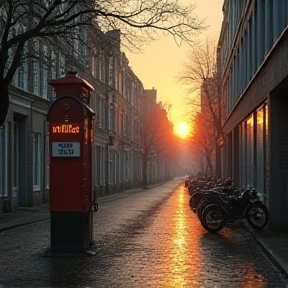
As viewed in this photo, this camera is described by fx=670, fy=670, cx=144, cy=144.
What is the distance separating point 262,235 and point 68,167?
19.8 feet

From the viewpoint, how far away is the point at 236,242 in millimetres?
15992

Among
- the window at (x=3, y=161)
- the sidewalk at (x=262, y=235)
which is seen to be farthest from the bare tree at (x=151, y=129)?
the window at (x=3, y=161)

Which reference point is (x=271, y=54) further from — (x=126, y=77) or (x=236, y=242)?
(x=126, y=77)

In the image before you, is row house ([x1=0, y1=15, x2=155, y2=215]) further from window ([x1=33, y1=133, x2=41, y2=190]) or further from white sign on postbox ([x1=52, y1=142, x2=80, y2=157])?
white sign on postbox ([x1=52, y1=142, x2=80, y2=157])

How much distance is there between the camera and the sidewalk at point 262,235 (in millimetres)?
12402

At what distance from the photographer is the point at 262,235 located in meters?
16.8

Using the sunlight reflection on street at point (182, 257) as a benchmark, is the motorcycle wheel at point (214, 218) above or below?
above

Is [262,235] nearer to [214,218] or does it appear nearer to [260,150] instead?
[214,218]

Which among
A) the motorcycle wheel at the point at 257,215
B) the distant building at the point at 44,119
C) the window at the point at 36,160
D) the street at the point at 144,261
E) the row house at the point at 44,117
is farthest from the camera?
the window at the point at 36,160

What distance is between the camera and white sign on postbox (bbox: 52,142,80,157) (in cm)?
1310

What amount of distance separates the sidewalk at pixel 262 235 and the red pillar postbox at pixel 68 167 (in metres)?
3.78

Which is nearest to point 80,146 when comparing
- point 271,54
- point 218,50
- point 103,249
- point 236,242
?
point 103,249

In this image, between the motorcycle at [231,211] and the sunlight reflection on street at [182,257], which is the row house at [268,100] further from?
the sunlight reflection on street at [182,257]

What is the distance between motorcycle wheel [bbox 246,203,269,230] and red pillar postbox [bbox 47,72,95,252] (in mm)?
6311
